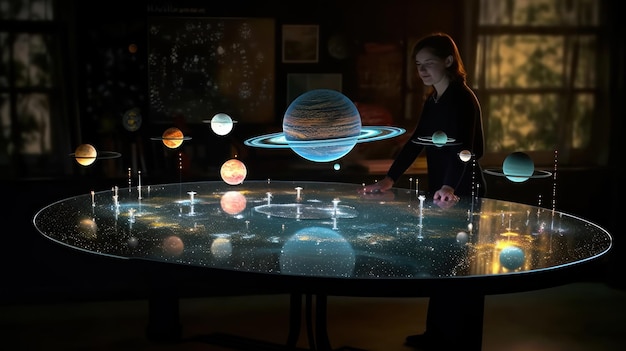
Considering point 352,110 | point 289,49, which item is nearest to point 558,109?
point 289,49

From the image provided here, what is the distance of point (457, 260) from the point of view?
15.1 feet

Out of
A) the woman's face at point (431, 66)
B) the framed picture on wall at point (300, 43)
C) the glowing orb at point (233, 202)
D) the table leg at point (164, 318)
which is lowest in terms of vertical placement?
the table leg at point (164, 318)

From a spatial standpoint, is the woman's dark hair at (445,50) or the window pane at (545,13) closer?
the woman's dark hair at (445,50)

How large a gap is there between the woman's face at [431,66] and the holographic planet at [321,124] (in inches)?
33.0

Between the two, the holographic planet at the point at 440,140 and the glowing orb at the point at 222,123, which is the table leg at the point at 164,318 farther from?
the holographic planet at the point at 440,140

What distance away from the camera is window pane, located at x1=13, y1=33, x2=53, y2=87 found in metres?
8.75

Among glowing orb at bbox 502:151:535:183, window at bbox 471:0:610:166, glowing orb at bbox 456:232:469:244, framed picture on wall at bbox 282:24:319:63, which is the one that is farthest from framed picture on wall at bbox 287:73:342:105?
glowing orb at bbox 456:232:469:244

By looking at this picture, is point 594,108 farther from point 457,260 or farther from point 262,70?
point 457,260

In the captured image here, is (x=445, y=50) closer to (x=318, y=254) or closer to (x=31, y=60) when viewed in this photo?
(x=318, y=254)

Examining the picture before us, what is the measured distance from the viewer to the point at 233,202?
22.2 feet

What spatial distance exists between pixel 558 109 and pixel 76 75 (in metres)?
5.84

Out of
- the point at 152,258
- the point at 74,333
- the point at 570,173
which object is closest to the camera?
the point at 152,258

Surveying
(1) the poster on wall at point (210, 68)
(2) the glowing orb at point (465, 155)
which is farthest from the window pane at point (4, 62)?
(2) the glowing orb at point (465, 155)

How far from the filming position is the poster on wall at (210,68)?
29.9 feet
